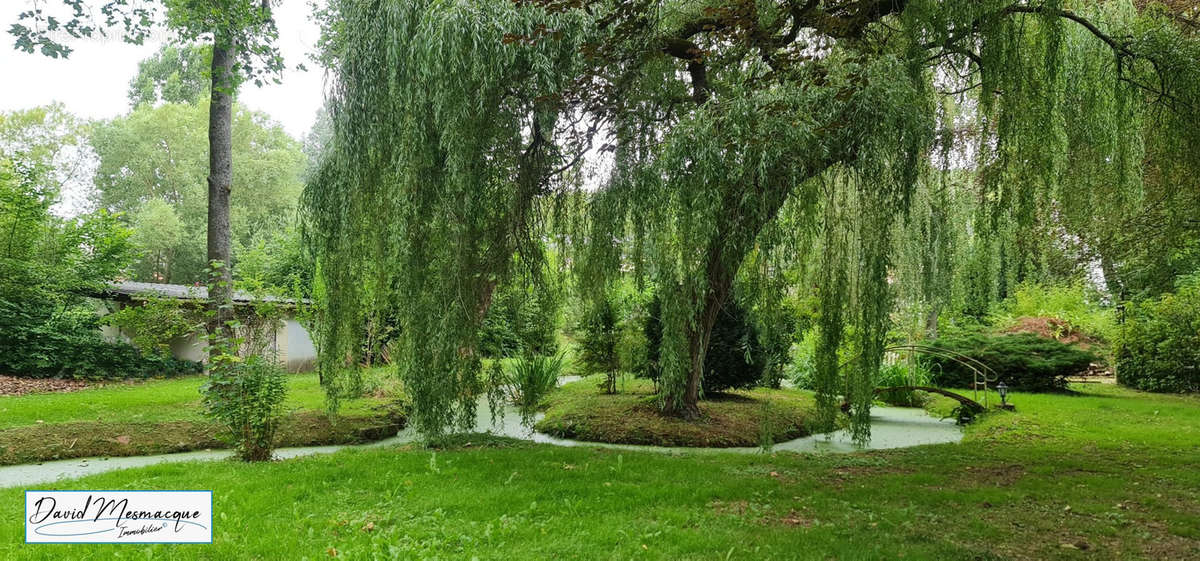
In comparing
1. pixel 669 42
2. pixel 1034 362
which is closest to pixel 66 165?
pixel 669 42

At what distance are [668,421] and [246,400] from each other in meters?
4.49

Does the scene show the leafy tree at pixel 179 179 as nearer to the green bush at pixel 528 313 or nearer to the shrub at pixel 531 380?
the shrub at pixel 531 380

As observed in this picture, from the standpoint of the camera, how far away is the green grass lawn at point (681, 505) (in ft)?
10.8

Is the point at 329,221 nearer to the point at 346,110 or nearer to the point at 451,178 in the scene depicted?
the point at 346,110

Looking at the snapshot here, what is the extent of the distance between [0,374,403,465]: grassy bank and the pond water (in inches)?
7.4

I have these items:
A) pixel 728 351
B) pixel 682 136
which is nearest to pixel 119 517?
pixel 682 136

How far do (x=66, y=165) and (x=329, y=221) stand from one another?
27.9 meters

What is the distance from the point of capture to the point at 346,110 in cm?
508

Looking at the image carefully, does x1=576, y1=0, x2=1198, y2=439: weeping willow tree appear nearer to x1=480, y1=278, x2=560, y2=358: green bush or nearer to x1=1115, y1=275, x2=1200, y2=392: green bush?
x1=480, y1=278, x2=560, y2=358: green bush

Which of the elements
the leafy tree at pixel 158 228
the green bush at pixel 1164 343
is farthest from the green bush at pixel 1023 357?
the leafy tree at pixel 158 228

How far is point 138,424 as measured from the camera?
6.79 meters

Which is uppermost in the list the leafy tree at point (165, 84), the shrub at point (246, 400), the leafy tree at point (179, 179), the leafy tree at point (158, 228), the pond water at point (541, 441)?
the leafy tree at point (165, 84)

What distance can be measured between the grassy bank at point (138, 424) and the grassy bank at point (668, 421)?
223 centimetres

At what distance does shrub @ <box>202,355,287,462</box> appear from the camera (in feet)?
17.5
